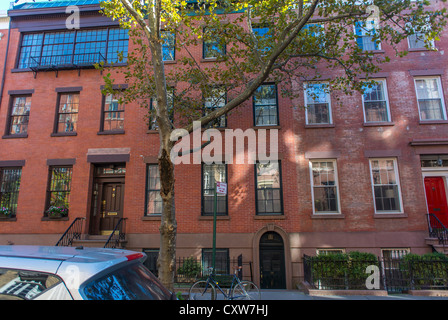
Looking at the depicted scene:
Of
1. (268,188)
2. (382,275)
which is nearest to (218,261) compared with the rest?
(268,188)

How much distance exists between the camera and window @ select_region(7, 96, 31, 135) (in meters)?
13.8

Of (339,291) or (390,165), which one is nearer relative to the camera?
(339,291)

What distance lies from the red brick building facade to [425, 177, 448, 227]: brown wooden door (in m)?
0.05

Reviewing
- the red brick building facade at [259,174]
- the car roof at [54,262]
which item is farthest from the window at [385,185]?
the car roof at [54,262]

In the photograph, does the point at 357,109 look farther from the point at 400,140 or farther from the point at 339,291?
the point at 339,291

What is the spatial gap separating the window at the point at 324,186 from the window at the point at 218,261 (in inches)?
168

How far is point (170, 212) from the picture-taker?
7.20 meters

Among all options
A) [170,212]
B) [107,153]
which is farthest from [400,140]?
[107,153]

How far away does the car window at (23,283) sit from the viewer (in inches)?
81.7

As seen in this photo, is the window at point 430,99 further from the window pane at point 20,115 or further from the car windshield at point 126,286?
the window pane at point 20,115

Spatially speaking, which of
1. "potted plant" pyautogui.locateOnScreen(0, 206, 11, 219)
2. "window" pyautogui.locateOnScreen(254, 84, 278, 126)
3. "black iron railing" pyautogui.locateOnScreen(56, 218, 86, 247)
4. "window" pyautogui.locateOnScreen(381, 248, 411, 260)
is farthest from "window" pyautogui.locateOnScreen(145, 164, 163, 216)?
"window" pyautogui.locateOnScreen(381, 248, 411, 260)

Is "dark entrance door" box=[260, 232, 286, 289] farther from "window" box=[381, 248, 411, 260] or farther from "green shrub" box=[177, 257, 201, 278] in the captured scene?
"window" box=[381, 248, 411, 260]

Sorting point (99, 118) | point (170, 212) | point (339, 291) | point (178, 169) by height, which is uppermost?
point (99, 118)

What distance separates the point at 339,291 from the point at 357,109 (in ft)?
25.2
